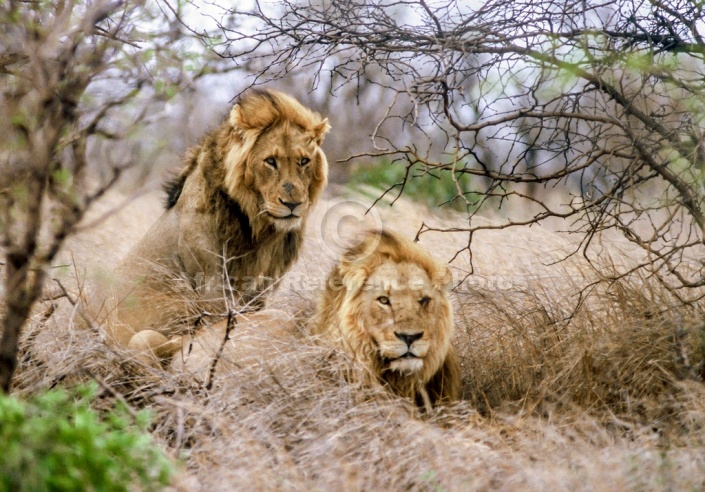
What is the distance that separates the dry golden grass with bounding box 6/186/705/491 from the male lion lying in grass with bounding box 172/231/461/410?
124 millimetres

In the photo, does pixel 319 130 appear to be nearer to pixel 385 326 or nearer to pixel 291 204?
pixel 291 204

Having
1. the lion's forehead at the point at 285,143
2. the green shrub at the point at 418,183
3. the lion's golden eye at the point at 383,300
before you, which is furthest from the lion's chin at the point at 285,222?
the green shrub at the point at 418,183

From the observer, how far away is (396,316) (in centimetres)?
479

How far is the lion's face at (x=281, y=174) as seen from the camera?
21.2 ft

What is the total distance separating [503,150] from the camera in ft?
65.8

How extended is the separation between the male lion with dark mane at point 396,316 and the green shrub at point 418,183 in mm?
7174

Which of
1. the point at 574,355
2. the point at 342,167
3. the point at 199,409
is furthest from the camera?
A: the point at 342,167

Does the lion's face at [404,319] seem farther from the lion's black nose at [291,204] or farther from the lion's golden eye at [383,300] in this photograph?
the lion's black nose at [291,204]

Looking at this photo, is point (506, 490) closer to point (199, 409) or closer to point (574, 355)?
point (199, 409)

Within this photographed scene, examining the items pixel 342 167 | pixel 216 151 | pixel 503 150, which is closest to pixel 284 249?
pixel 216 151

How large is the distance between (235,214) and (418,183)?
8703mm

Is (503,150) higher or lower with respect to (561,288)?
higher

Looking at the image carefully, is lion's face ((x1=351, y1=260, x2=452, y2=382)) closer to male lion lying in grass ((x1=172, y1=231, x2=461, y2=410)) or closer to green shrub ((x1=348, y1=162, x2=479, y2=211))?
male lion lying in grass ((x1=172, y1=231, x2=461, y2=410))

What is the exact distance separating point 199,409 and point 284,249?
105 inches
